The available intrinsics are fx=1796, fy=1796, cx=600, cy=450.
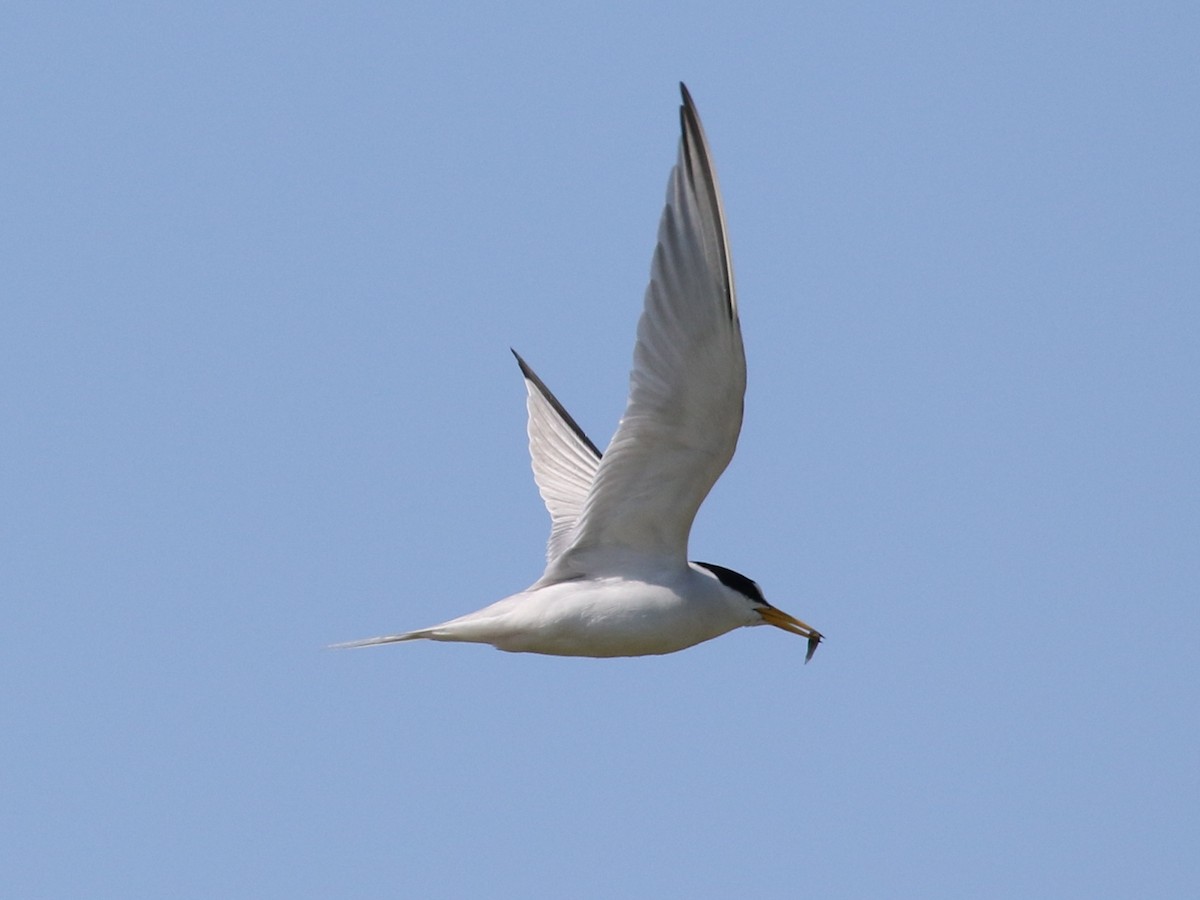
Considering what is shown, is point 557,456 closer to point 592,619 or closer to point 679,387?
point 592,619

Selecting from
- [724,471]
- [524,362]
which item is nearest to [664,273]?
[724,471]

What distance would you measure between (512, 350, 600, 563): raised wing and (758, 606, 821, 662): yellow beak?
1562 millimetres

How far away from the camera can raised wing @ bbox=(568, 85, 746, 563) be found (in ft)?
26.3

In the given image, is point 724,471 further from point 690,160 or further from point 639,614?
point 690,160

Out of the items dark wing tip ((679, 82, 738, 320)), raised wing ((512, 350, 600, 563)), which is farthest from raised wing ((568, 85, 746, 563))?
raised wing ((512, 350, 600, 563))

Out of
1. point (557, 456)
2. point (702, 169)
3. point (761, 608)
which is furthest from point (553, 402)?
point (702, 169)

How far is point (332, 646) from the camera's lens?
9453 millimetres

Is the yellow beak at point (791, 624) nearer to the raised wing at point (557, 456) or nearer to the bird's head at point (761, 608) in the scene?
the bird's head at point (761, 608)

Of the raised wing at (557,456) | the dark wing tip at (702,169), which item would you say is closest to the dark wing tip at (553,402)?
the raised wing at (557,456)

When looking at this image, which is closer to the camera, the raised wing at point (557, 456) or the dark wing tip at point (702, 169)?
the dark wing tip at point (702, 169)

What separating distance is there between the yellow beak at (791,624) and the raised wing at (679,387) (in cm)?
82

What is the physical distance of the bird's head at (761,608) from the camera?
1020 cm

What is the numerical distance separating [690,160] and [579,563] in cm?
284

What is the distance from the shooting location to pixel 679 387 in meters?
8.68
